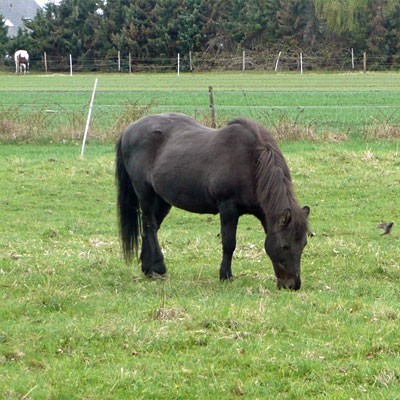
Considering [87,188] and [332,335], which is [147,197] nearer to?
[332,335]

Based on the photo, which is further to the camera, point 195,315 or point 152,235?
point 152,235

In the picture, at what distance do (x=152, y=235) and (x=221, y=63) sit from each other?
2075 inches

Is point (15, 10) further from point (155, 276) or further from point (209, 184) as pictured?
point (209, 184)

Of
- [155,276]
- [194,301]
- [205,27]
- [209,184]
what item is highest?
[205,27]

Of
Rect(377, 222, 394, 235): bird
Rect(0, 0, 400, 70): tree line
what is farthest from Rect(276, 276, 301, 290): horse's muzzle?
Rect(0, 0, 400, 70): tree line

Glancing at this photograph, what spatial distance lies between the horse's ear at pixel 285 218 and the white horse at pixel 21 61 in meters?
57.2

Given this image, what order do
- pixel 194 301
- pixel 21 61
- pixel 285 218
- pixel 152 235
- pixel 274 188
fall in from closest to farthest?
pixel 194 301 → pixel 285 218 → pixel 274 188 → pixel 152 235 → pixel 21 61

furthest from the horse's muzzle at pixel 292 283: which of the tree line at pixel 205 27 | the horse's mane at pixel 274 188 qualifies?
the tree line at pixel 205 27

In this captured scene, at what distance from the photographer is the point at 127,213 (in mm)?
9406

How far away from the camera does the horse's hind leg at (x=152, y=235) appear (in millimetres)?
8867

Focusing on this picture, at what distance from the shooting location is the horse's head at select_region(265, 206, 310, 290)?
25.0 feet

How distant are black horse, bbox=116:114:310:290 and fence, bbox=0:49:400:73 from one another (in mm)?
47197

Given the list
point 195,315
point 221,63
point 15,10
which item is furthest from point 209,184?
point 15,10

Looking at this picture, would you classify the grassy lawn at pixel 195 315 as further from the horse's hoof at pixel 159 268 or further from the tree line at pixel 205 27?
the tree line at pixel 205 27
